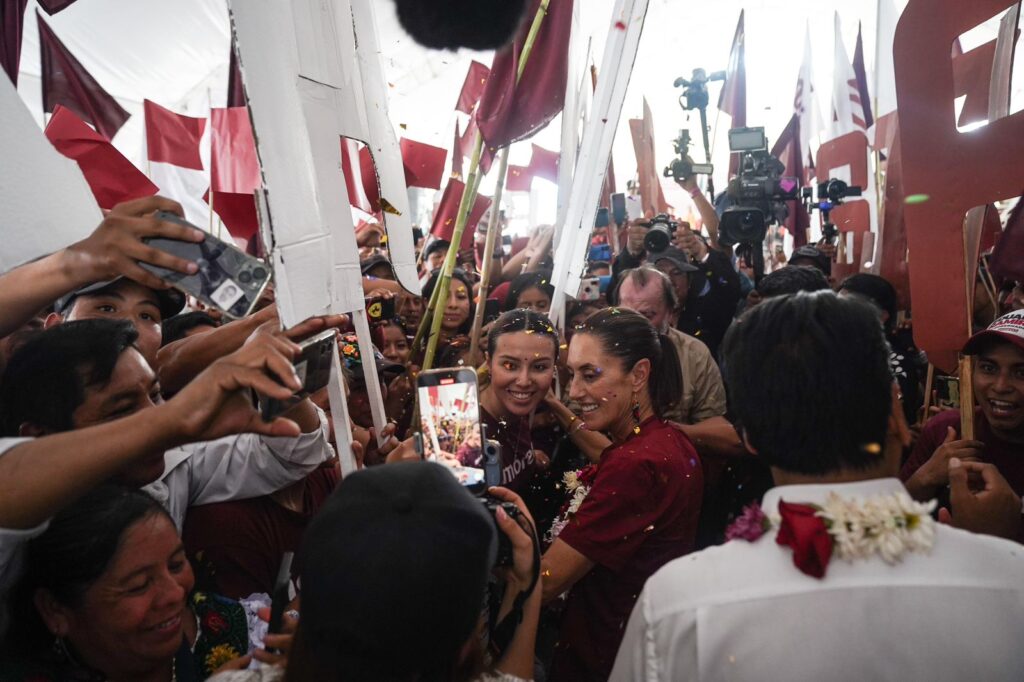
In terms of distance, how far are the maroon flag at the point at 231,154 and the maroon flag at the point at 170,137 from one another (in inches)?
34.5

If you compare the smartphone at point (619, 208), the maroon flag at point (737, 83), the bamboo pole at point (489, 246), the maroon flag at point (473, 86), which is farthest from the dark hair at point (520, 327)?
the maroon flag at point (737, 83)

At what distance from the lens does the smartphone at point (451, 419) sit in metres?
1.58

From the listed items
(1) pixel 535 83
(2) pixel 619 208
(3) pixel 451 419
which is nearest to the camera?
(3) pixel 451 419

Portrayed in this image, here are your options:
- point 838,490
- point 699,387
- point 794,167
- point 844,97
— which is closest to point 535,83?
point 699,387

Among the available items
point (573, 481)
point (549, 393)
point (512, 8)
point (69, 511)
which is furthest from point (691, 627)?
point (512, 8)

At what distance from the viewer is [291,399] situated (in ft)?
3.64

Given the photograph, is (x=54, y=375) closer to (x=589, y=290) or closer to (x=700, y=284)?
(x=589, y=290)

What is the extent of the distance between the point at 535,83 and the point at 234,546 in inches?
93.0

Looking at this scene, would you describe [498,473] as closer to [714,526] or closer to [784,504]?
[784,504]

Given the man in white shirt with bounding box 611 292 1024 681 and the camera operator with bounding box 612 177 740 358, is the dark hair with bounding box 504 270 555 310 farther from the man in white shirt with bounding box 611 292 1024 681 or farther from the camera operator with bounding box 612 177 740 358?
the man in white shirt with bounding box 611 292 1024 681

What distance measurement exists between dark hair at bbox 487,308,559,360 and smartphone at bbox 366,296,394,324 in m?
0.54

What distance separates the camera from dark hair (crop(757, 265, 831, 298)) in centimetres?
358

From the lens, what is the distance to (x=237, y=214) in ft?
14.9

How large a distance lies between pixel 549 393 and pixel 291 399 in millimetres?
1632
